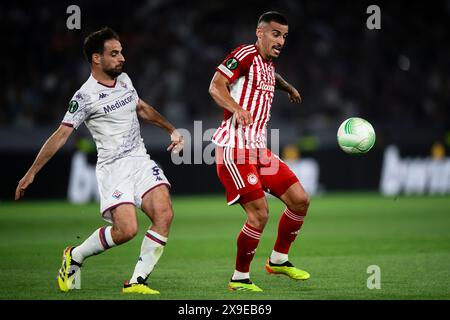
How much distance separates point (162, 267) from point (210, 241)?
9.64 ft

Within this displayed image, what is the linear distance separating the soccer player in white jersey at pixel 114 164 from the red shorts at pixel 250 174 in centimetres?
48

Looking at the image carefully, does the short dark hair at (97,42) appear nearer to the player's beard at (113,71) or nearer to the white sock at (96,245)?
the player's beard at (113,71)

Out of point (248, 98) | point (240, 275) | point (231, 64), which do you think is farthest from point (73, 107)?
point (240, 275)

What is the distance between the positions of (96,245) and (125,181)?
616mm

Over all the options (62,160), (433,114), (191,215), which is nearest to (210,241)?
(191,215)

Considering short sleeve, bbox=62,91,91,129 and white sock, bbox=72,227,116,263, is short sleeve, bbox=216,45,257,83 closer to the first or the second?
short sleeve, bbox=62,91,91,129

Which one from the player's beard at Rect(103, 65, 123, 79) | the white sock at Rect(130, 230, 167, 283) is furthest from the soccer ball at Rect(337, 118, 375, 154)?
the player's beard at Rect(103, 65, 123, 79)

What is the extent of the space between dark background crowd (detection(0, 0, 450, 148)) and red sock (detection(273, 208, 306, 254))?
13.0 meters

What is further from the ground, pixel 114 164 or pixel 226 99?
pixel 226 99

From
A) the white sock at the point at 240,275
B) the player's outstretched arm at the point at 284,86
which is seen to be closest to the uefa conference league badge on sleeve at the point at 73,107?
the white sock at the point at 240,275

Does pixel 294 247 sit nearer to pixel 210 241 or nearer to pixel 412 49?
pixel 210 241

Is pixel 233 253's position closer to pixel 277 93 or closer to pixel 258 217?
pixel 258 217

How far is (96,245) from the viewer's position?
7184 millimetres

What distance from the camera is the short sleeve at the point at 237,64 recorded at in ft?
24.2
